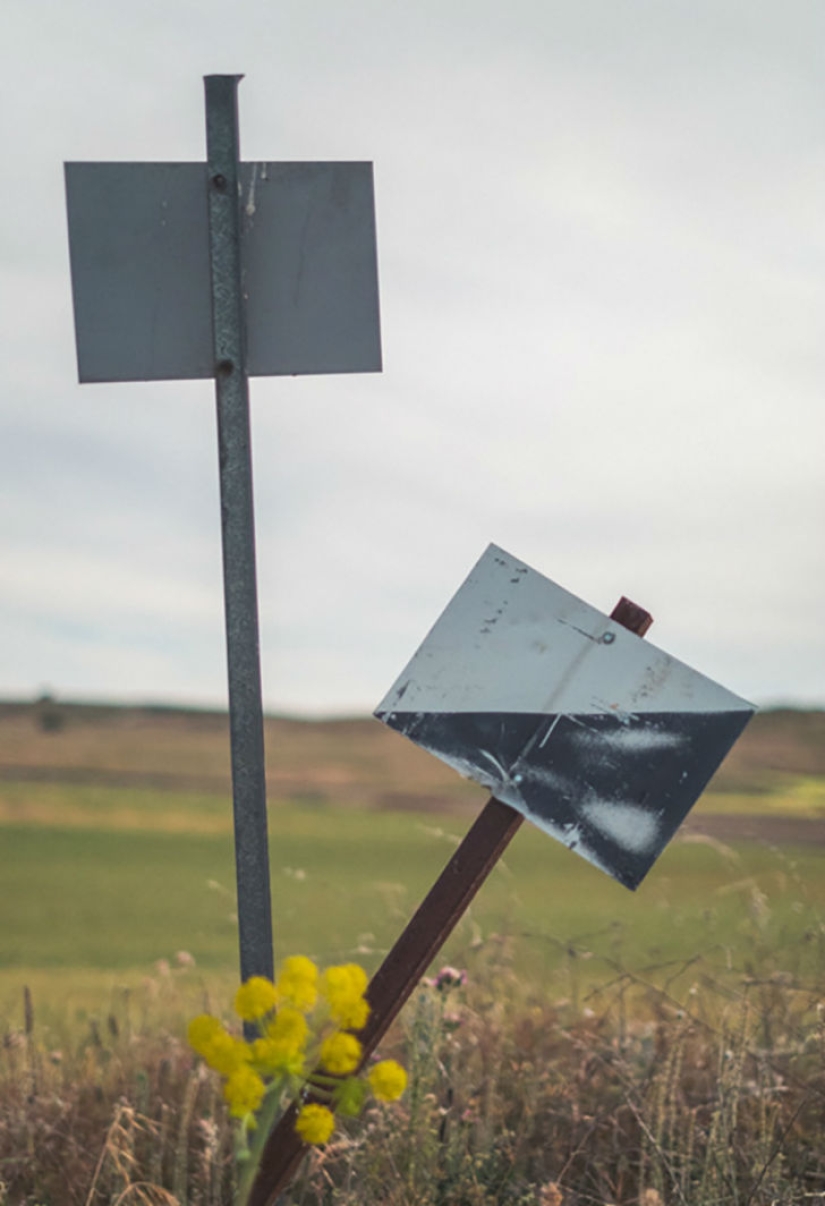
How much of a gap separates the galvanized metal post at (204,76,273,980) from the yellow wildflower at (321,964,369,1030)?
3.15 feet

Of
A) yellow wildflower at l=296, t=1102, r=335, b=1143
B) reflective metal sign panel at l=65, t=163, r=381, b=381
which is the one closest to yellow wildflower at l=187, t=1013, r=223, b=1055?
yellow wildflower at l=296, t=1102, r=335, b=1143

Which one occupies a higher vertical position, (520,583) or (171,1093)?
(520,583)

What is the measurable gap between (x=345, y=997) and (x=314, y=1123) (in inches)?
9.8

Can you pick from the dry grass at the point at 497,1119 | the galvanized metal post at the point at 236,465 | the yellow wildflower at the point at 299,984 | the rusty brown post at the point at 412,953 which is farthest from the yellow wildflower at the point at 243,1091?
the dry grass at the point at 497,1119

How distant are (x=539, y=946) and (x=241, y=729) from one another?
11.0 ft

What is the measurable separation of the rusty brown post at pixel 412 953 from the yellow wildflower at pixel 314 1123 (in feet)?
1.83

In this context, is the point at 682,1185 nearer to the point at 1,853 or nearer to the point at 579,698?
the point at 579,698

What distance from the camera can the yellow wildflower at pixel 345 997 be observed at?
1.79 metres

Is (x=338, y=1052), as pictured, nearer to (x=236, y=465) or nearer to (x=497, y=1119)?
(x=236, y=465)

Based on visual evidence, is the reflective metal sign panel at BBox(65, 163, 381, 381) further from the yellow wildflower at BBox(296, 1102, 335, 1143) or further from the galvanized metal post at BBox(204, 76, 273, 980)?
the yellow wildflower at BBox(296, 1102, 335, 1143)

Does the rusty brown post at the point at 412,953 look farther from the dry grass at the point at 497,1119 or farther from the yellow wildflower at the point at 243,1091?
the yellow wildflower at the point at 243,1091

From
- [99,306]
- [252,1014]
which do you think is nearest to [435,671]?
[252,1014]

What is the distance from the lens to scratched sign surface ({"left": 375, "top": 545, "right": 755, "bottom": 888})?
243 cm

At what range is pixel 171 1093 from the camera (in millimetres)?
3693
